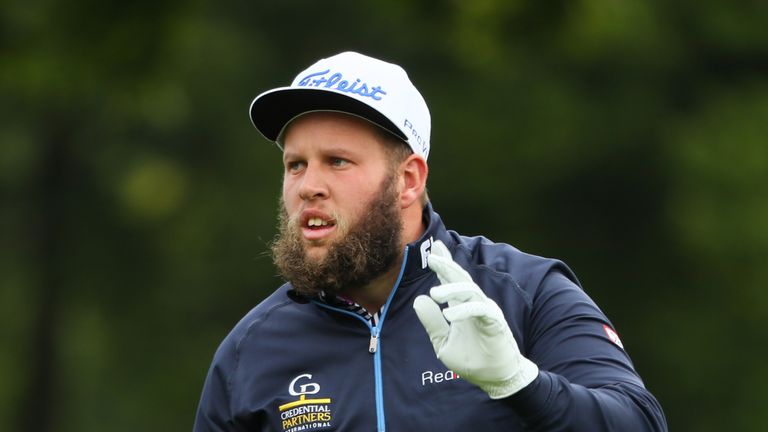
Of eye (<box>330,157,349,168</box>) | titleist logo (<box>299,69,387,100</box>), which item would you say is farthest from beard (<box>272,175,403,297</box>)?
titleist logo (<box>299,69,387,100</box>)

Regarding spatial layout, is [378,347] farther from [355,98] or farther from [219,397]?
[355,98]

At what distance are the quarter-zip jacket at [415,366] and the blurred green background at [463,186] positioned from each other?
516 inches

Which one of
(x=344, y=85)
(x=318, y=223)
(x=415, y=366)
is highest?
(x=344, y=85)

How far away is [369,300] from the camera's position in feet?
17.6

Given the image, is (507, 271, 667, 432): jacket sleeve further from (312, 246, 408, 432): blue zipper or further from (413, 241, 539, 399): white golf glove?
(312, 246, 408, 432): blue zipper

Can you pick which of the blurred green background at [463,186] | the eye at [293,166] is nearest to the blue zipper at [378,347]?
the eye at [293,166]

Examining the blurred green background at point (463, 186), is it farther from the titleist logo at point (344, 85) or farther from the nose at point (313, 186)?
the nose at point (313, 186)

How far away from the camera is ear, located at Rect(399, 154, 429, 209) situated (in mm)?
5410

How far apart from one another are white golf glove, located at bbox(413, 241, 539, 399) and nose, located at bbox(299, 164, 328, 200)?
2.49ft

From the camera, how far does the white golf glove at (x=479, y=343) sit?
4.48 metres

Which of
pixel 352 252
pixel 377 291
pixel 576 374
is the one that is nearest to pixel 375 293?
pixel 377 291

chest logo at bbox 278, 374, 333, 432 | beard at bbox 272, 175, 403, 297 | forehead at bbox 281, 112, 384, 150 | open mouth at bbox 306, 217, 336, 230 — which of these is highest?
forehead at bbox 281, 112, 384, 150

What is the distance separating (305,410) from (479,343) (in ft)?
2.79

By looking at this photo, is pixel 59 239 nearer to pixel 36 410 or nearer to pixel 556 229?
pixel 36 410
